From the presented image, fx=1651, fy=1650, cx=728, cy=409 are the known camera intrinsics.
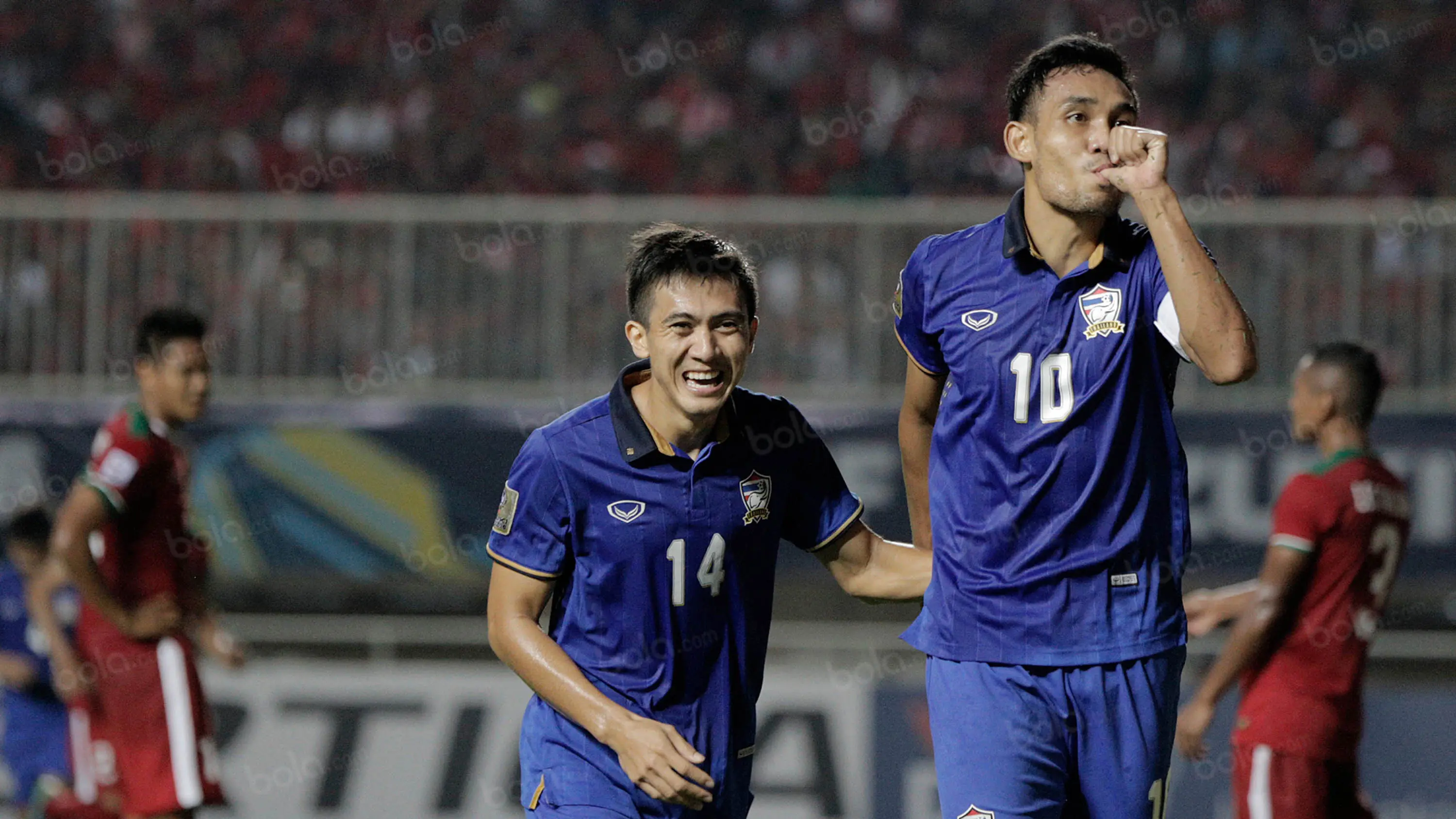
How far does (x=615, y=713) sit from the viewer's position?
3477mm

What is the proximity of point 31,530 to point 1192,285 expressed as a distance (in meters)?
7.03

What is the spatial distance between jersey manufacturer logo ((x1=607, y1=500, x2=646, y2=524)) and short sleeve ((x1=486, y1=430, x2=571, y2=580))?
0.33ft

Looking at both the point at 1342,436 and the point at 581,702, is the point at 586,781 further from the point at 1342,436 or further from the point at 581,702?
the point at 1342,436

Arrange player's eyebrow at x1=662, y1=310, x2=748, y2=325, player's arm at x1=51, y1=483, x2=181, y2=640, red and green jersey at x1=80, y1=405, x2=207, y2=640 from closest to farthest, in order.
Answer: player's eyebrow at x1=662, y1=310, x2=748, y2=325 → player's arm at x1=51, y1=483, x2=181, y2=640 → red and green jersey at x1=80, y1=405, x2=207, y2=640

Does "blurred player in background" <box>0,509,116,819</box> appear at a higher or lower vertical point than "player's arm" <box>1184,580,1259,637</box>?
lower

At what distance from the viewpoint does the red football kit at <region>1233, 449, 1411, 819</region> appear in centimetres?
589

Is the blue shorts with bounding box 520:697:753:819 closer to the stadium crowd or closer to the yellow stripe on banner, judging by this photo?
the yellow stripe on banner

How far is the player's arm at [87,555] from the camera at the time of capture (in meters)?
6.25

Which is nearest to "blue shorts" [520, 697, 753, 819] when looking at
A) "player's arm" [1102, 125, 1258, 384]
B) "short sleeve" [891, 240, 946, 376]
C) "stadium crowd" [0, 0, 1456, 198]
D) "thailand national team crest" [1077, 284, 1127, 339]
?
"short sleeve" [891, 240, 946, 376]

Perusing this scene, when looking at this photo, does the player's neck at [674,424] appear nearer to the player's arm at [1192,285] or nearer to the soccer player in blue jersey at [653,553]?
the soccer player in blue jersey at [653,553]

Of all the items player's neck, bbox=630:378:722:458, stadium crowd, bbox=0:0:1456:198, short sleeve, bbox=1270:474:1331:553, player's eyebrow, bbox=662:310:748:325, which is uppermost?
stadium crowd, bbox=0:0:1456:198

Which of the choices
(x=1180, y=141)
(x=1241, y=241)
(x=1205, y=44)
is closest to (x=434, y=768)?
(x=1241, y=241)

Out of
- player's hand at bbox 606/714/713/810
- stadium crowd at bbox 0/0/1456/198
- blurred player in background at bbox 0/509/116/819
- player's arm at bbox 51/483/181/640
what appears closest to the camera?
player's hand at bbox 606/714/713/810

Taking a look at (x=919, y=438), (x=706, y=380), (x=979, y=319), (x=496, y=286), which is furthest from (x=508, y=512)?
(x=496, y=286)
